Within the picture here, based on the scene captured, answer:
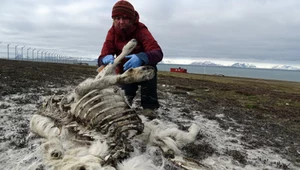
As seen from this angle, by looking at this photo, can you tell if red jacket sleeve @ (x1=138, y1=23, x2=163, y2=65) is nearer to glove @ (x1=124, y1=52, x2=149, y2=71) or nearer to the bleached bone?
glove @ (x1=124, y1=52, x2=149, y2=71)

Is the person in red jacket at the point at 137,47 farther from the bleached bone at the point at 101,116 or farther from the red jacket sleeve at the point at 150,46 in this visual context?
the bleached bone at the point at 101,116

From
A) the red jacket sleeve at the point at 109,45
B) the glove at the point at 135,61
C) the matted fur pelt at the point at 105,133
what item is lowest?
the matted fur pelt at the point at 105,133

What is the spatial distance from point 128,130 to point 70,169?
90 cm

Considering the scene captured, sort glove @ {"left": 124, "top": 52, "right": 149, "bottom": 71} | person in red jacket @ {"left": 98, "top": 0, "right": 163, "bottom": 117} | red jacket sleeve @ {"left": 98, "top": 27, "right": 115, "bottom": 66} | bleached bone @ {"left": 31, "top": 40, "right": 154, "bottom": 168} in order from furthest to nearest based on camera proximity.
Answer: red jacket sleeve @ {"left": 98, "top": 27, "right": 115, "bottom": 66}, person in red jacket @ {"left": 98, "top": 0, "right": 163, "bottom": 117}, glove @ {"left": 124, "top": 52, "right": 149, "bottom": 71}, bleached bone @ {"left": 31, "top": 40, "right": 154, "bottom": 168}

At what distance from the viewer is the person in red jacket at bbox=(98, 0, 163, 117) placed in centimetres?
437

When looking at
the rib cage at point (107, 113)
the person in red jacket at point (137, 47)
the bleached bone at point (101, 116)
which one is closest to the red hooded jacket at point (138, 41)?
the person in red jacket at point (137, 47)

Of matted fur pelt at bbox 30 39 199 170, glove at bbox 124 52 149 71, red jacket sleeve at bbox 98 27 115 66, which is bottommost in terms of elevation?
matted fur pelt at bbox 30 39 199 170

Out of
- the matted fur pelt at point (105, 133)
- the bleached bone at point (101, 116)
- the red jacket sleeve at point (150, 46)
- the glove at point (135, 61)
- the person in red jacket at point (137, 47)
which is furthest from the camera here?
the red jacket sleeve at point (150, 46)

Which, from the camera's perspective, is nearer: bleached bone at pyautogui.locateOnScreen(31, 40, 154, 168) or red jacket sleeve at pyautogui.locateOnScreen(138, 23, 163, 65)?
bleached bone at pyautogui.locateOnScreen(31, 40, 154, 168)

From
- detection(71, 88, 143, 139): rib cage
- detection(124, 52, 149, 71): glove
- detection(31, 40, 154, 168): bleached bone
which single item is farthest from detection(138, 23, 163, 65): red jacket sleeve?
detection(71, 88, 143, 139): rib cage

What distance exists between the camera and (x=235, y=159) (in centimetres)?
357

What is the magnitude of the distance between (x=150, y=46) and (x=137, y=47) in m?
0.29

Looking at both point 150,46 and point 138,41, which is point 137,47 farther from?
point 150,46

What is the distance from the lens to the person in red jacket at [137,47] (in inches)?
172
